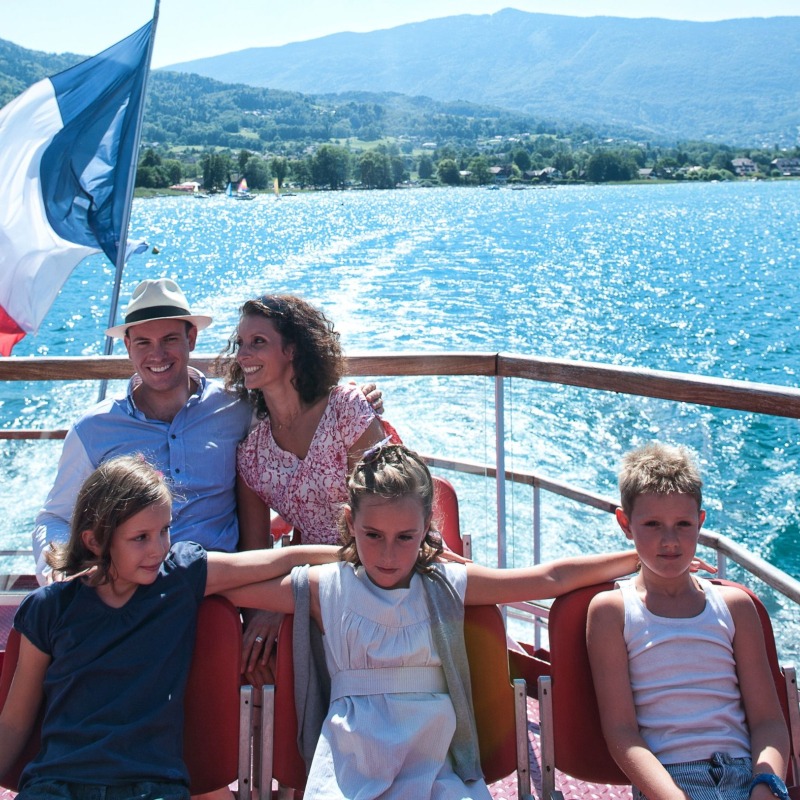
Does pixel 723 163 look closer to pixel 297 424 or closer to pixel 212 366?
pixel 212 366

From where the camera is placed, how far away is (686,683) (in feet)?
6.37

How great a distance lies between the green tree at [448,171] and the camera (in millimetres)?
127875

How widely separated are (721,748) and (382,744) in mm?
743

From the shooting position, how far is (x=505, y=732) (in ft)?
6.55

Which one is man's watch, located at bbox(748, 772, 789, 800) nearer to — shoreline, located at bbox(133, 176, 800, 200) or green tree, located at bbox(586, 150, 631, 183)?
shoreline, located at bbox(133, 176, 800, 200)

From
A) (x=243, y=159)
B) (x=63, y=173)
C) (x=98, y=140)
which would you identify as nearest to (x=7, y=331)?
(x=63, y=173)

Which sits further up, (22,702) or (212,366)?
(212,366)

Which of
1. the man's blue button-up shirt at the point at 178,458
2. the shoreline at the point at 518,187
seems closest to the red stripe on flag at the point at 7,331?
the man's blue button-up shirt at the point at 178,458

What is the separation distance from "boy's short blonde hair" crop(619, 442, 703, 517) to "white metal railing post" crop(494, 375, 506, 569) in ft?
3.27

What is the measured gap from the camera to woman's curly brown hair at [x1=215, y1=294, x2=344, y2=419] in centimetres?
254

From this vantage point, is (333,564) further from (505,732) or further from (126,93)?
(126,93)

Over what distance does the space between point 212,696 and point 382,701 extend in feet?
1.37

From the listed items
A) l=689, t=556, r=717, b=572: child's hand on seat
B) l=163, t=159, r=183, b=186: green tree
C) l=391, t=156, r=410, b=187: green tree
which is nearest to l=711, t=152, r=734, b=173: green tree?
l=391, t=156, r=410, b=187: green tree

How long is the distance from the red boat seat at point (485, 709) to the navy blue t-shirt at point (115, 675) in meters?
0.22
